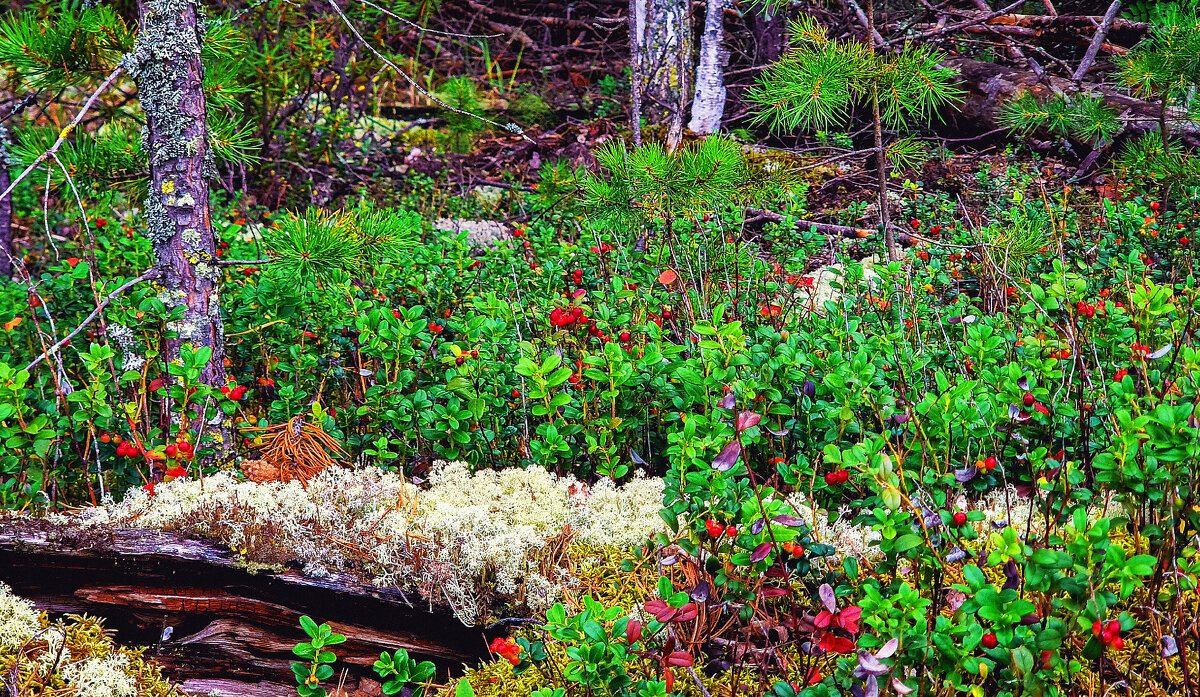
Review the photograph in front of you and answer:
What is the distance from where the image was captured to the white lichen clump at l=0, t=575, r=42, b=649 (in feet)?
6.58

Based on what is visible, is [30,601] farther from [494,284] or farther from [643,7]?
[643,7]

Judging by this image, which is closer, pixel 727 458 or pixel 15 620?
pixel 727 458

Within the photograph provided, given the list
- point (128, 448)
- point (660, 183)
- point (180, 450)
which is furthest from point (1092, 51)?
point (128, 448)

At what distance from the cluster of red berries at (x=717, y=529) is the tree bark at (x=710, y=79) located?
5582mm

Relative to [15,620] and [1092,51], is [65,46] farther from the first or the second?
[1092,51]

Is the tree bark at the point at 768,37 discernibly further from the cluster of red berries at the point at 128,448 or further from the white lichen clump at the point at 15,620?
the white lichen clump at the point at 15,620

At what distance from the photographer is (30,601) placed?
6.98 feet

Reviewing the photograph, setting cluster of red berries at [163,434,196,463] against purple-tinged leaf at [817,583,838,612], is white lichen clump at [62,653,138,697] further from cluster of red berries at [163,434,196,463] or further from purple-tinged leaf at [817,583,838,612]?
purple-tinged leaf at [817,583,838,612]

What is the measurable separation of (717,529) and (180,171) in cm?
209

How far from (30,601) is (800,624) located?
1890 millimetres

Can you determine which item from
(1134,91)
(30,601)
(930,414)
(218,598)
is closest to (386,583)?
(218,598)

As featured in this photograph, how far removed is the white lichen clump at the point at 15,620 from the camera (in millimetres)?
2006

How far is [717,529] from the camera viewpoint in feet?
5.74

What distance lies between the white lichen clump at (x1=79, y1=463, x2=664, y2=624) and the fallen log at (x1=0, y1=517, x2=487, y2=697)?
0.20 feet
